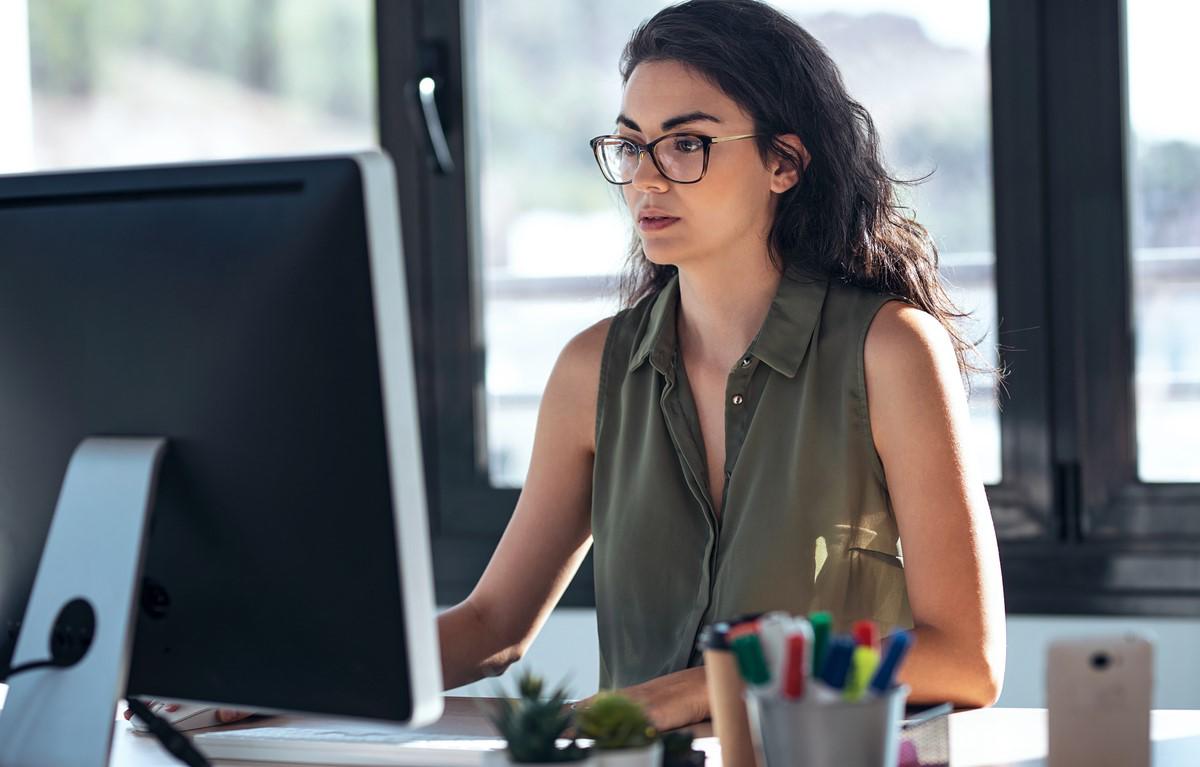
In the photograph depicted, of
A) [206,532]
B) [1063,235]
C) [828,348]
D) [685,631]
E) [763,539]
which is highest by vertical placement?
[1063,235]

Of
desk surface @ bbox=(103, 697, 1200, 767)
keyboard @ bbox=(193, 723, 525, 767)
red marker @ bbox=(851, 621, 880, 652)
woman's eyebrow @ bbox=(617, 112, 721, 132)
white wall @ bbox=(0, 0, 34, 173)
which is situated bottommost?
desk surface @ bbox=(103, 697, 1200, 767)

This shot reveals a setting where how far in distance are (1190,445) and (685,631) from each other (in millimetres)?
1198

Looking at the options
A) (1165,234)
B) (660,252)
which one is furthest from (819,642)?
(1165,234)

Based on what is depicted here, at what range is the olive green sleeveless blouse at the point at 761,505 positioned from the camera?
1.58 metres

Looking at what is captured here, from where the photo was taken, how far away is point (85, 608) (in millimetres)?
984

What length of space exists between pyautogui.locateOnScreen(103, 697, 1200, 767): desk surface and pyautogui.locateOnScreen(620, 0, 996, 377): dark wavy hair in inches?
22.4

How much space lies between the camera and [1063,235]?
2334 mm

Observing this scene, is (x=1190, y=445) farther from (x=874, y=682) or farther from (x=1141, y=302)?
(x=874, y=682)

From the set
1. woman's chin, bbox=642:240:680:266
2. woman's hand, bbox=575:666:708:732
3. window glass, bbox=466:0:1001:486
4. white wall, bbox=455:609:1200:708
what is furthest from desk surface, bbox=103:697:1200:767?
window glass, bbox=466:0:1001:486

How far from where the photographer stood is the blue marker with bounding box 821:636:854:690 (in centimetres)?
84

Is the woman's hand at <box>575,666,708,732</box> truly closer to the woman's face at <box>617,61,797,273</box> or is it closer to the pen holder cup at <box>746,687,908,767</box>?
the pen holder cup at <box>746,687,908,767</box>

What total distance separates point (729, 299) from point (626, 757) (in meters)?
0.89

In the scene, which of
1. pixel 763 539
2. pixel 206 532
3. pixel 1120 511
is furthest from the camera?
pixel 1120 511

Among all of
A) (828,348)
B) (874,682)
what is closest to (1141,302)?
(828,348)
